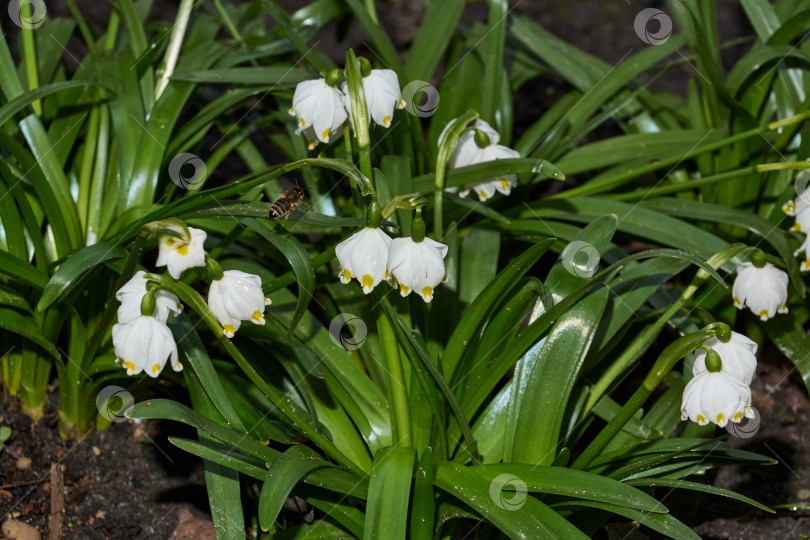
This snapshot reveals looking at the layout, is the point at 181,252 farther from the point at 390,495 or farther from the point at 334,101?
the point at 390,495

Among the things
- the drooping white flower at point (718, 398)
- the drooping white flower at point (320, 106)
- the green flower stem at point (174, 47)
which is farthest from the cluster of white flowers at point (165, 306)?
the green flower stem at point (174, 47)

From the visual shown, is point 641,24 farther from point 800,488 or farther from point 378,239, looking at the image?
point 378,239

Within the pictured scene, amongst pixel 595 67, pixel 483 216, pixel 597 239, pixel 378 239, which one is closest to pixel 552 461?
pixel 597 239
